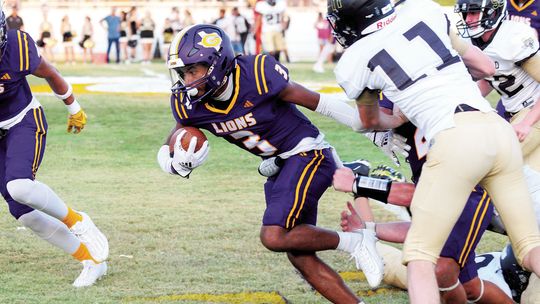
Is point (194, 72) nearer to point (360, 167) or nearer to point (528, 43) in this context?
point (360, 167)

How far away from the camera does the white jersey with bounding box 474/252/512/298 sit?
518 centimetres

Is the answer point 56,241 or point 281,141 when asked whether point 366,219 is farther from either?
point 56,241

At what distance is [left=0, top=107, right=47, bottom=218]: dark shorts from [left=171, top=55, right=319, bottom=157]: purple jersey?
1.06 metres

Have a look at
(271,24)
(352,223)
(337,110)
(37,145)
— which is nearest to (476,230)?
(352,223)

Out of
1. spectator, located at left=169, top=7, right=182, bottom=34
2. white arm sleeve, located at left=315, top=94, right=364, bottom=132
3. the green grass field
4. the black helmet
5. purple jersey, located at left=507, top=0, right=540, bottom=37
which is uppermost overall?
the black helmet

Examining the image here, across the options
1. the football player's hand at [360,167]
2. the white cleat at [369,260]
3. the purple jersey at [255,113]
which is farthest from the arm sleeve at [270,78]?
the white cleat at [369,260]

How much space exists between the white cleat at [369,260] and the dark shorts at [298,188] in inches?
11.3

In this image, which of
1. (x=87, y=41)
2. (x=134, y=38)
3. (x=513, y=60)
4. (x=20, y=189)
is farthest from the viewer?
(x=134, y=38)

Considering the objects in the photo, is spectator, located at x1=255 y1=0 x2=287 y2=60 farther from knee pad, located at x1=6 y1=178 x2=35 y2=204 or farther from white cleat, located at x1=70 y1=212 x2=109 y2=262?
knee pad, located at x1=6 y1=178 x2=35 y2=204

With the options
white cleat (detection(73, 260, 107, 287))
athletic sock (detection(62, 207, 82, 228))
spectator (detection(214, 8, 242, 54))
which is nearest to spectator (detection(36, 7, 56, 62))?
spectator (detection(214, 8, 242, 54))

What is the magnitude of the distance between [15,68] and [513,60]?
301 centimetres

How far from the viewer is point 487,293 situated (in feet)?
16.4

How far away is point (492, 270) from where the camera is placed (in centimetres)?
534

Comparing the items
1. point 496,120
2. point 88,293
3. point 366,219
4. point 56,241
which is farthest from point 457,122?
point 56,241
